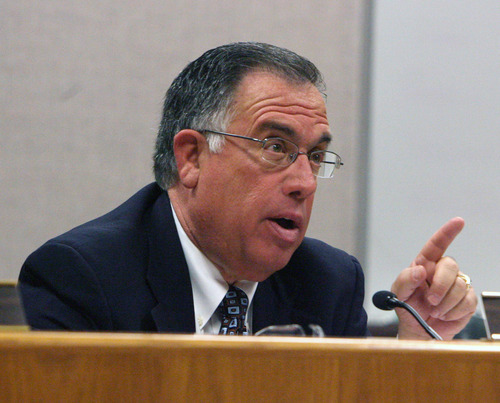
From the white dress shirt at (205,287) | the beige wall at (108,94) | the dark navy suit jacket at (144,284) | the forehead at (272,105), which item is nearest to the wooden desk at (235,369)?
the dark navy suit jacket at (144,284)

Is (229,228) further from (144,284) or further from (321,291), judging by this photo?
(321,291)

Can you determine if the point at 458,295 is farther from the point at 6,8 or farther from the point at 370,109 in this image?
the point at 6,8

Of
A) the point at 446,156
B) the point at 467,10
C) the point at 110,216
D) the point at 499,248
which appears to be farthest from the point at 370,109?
the point at 110,216

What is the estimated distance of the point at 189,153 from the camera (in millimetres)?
1450

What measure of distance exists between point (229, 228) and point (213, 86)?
34 centimetres

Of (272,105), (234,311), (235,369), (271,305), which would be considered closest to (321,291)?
(271,305)

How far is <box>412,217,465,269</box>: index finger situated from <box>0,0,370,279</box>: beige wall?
101 centimetres

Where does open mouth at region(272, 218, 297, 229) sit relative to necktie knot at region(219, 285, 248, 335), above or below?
above

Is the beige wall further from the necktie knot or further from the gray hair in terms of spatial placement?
the necktie knot

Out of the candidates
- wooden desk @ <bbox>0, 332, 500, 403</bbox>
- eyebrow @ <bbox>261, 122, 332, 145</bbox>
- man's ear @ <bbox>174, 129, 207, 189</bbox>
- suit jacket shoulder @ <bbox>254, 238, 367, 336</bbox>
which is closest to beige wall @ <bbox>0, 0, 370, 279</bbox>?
suit jacket shoulder @ <bbox>254, 238, 367, 336</bbox>

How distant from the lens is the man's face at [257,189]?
4.45 ft

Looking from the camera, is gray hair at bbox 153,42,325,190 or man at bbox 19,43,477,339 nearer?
man at bbox 19,43,477,339

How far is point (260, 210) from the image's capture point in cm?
135

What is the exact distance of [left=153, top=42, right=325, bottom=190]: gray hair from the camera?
1.42m
